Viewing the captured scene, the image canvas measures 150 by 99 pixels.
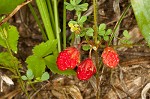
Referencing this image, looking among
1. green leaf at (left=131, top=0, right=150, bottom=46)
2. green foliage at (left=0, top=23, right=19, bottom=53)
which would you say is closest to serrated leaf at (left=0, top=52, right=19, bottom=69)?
green foliage at (left=0, top=23, right=19, bottom=53)

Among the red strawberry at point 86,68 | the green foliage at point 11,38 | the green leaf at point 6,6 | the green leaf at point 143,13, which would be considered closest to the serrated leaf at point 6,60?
the green foliage at point 11,38

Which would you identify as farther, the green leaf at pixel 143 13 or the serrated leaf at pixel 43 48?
the serrated leaf at pixel 43 48

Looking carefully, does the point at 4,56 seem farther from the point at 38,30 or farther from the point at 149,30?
the point at 149,30

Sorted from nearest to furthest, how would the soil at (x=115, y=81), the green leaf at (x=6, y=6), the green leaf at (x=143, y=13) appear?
the green leaf at (x=143, y=13)
the green leaf at (x=6, y=6)
the soil at (x=115, y=81)

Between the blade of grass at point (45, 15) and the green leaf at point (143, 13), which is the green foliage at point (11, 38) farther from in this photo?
the green leaf at point (143, 13)

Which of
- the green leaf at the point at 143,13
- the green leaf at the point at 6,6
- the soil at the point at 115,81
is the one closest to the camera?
the green leaf at the point at 143,13

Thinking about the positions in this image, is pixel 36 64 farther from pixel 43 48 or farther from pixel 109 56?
pixel 109 56

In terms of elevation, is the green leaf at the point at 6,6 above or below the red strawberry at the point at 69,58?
above

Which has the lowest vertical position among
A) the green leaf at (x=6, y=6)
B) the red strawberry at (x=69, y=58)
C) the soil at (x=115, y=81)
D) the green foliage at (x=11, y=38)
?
the soil at (x=115, y=81)
